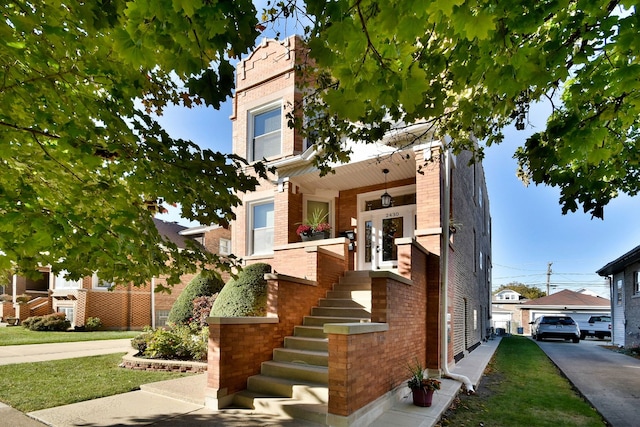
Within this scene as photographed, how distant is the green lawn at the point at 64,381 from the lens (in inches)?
249

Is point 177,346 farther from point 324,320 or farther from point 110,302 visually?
point 110,302

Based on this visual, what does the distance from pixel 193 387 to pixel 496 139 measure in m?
6.68

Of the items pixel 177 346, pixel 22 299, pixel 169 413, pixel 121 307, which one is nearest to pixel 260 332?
pixel 169 413

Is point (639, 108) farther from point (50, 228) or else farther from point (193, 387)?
point (193, 387)

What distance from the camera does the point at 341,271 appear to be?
9734mm

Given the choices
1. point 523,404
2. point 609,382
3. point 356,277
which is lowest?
point 609,382

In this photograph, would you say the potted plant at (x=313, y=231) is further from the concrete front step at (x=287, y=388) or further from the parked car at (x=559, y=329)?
the parked car at (x=559, y=329)

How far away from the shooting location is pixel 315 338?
7484 mm

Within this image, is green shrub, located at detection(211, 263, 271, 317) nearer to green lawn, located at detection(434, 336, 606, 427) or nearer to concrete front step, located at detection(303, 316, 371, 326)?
concrete front step, located at detection(303, 316, 371, 326)

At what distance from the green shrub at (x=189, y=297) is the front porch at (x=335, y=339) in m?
3.52

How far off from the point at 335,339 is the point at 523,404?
4395 mm

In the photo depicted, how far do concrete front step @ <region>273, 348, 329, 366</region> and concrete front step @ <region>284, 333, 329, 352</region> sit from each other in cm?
13

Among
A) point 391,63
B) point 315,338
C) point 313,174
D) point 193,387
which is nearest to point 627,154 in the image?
point 391,63

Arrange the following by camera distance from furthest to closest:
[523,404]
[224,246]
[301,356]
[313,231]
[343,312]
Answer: [224,246], [313,231], [343,312], [523,404], [301,356]
